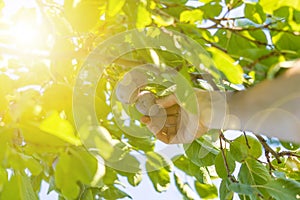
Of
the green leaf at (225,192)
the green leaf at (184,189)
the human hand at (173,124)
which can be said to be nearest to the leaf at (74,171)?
the human hand at (173,124)

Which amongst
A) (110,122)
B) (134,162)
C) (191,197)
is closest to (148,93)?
(134,162)

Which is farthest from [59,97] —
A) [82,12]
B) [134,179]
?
[134,179]

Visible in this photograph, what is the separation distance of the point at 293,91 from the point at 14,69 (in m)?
0.66

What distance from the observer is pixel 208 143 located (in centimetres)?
107

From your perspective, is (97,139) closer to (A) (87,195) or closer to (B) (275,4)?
(B) (275,4)

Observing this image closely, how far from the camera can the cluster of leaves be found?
1.95ft

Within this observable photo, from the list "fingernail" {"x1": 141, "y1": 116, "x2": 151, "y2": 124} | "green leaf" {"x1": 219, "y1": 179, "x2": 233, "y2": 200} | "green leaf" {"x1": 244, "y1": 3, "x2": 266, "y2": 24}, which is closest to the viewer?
"green leaf" {"x1": 244, "y1": 3, "x2": 266, "y2": 24}

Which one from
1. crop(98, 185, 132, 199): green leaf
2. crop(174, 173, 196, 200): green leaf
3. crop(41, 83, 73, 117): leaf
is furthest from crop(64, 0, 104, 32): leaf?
crop(174, 173, 196, 200): green leaf

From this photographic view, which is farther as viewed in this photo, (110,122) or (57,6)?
(110,122)

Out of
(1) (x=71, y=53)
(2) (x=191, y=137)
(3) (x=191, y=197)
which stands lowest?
(3) (x=191, y=197)

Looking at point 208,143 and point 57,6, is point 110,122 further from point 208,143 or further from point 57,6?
point 57,6

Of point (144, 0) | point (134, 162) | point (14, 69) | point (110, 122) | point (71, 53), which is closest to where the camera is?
point (144, 0)

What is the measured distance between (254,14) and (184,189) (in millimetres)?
665

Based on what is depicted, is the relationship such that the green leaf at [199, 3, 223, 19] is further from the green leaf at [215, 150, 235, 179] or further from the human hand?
the green leaf at [215, 150, 235, 179]
